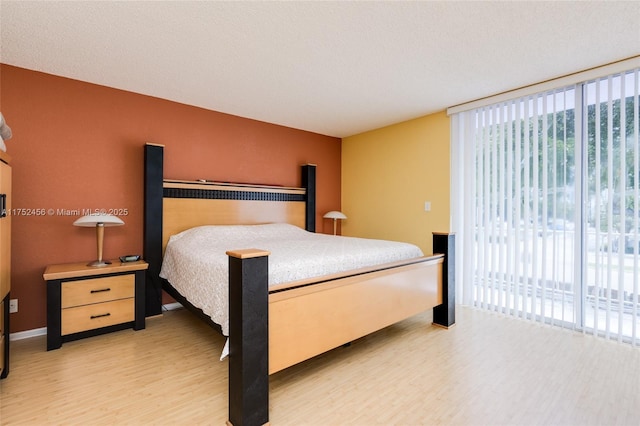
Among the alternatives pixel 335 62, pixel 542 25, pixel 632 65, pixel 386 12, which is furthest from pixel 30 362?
pixel 632 65

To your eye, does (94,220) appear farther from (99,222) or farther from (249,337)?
(249,337)

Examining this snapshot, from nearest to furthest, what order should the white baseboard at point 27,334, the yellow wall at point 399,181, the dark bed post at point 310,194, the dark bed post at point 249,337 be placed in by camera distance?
the dark bed post at point 249,337 < the white baseboard at point 27,334 < the yellow wall at point 399,181 < the dark bed post at point 310,194

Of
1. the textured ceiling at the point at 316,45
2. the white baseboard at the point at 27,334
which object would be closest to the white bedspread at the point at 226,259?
the white baseboard at the point at 27,334

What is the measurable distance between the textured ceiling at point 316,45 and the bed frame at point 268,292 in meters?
0.97

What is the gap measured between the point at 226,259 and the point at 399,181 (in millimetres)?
2898

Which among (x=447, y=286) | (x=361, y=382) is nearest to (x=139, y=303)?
(x=361, y=382)

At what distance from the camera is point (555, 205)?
293cm

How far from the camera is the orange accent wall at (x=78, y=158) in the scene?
8.79 ft

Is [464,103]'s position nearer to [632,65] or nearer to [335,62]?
[632,65]

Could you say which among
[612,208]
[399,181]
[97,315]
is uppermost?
[399,181]

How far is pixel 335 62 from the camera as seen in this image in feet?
8.36

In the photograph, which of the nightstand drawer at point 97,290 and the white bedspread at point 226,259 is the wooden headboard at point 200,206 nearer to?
the white bedspread at point 226,259

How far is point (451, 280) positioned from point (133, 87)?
3672mm

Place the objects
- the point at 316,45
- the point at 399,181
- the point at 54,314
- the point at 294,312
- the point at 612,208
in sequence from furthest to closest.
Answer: the point at 399,181 → the point at 612,208 → the point at 54,314 → the point at 316,45 → the point at 294,312
